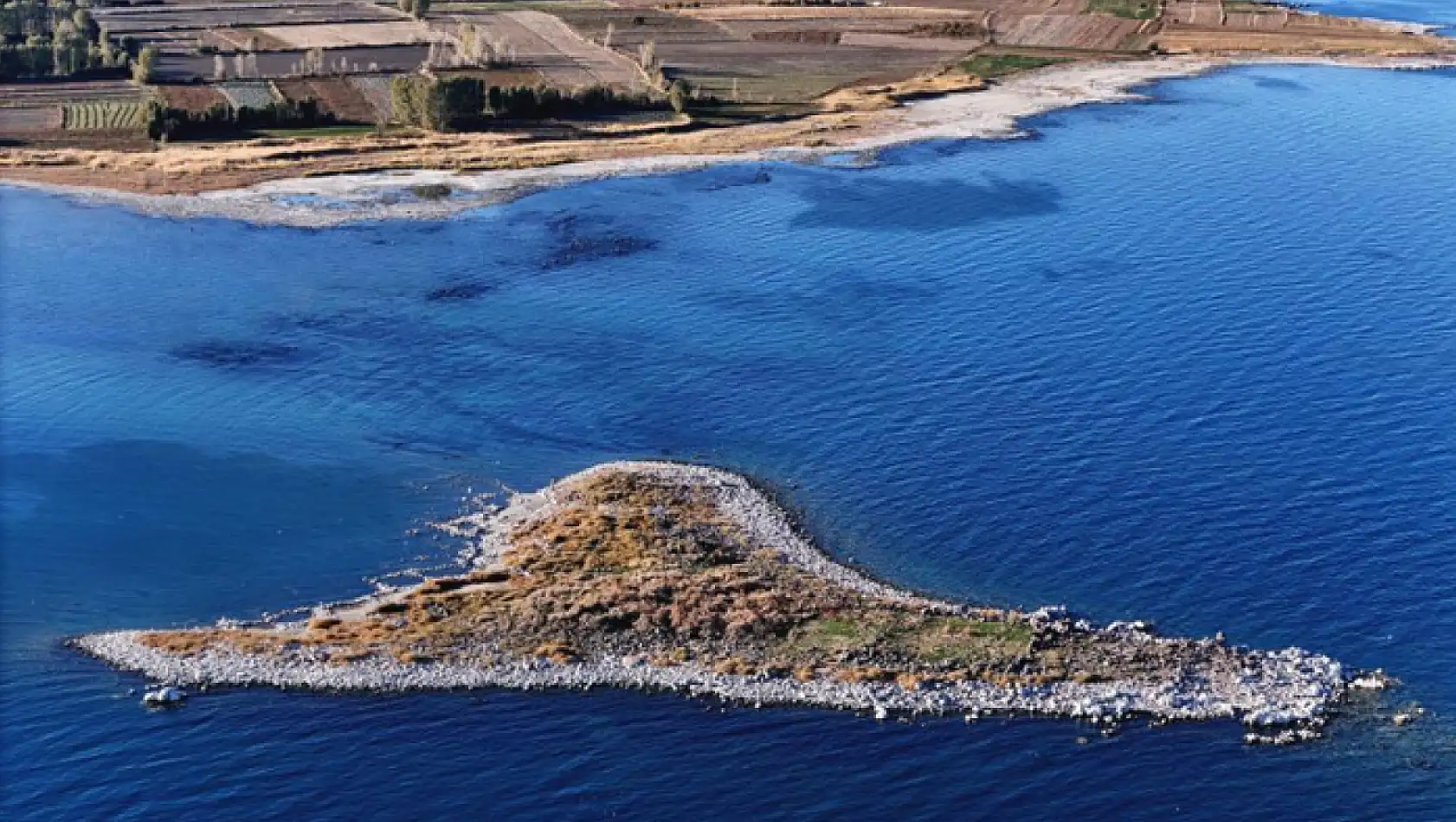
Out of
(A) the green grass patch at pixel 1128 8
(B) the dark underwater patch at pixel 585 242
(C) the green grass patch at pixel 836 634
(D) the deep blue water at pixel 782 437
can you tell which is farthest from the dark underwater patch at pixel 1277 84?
(C) the green grass patch at pixel 836 634

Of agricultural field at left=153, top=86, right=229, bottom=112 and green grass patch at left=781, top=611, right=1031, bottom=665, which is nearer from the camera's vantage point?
green grass patch at left=781, top=611, right=1031, bottom=665

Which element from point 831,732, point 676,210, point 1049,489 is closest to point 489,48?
point 676,210

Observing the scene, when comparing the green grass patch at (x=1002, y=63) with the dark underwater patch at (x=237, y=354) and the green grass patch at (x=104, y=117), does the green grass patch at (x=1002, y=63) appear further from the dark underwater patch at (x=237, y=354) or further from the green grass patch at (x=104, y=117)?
the dark underwater patch at (x=237, y=354)

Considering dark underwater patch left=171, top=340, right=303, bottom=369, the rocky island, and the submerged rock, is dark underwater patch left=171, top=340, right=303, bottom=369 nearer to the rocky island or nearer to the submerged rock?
the rocky island

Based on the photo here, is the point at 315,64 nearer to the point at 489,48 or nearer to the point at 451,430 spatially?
the point at 489,48

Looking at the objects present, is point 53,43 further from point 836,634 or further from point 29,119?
point 836,634

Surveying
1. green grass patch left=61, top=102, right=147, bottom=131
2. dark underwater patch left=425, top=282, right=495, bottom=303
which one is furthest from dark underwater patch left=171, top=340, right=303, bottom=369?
green grass patch left=61, top=102, right=147, bottom=131
